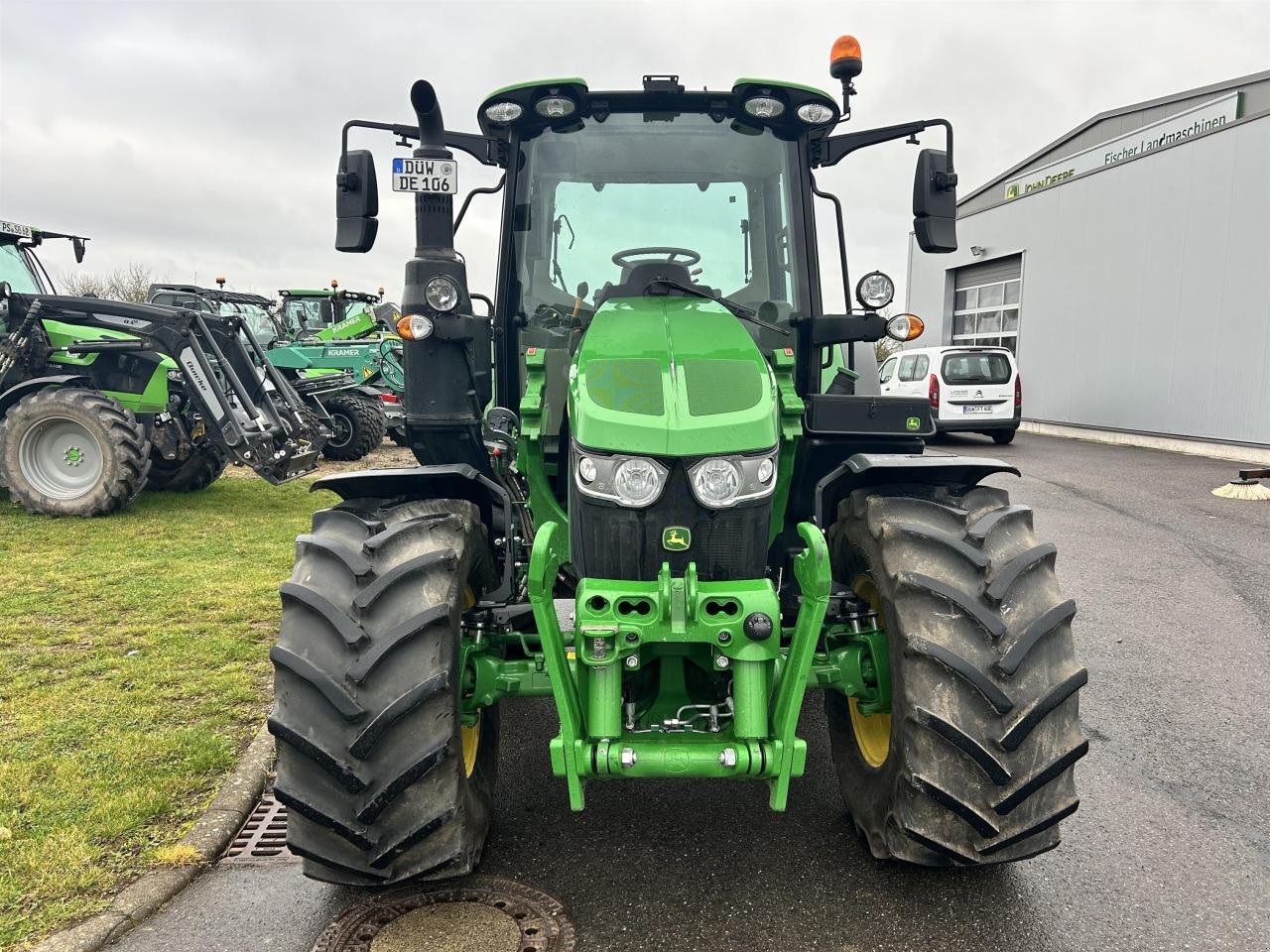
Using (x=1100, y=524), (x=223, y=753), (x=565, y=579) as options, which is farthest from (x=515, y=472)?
(x=1100, y=524)

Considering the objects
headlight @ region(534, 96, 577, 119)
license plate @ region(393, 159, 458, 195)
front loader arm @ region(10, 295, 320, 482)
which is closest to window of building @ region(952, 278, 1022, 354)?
front loader arm @ region(10, 295, 320, 482)

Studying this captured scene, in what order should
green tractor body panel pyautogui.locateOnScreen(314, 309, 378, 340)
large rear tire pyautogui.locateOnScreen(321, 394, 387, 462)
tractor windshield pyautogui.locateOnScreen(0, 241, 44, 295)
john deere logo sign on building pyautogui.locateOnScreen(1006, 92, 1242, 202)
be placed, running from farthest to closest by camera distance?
1. john deere logo sign on building pyautogui.locateOnScreen(1006, 92, 1242, 202)
2. green tractor body panel pyautogui.locateOnScreen(314, 309, 378, 340)
3. large rear tire pyautogui.locateOnScreen(321, 394, 387, 462)
4. tractor windshield pyautogui.locateOnScreen(0, 241, 44, 295)

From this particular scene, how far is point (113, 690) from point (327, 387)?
967 cm

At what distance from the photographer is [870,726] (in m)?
3.29

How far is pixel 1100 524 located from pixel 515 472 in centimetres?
778

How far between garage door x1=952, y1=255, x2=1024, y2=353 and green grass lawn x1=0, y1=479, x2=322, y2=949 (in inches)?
781

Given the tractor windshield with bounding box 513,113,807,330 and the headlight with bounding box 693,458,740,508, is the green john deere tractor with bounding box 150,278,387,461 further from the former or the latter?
the headlight with bounding box 693,458,740,508

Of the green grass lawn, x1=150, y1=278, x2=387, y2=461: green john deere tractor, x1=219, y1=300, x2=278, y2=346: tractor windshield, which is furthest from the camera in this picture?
x1=219, y1=300, x2=278, y2=346: tractor windshield

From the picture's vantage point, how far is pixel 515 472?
381 cm

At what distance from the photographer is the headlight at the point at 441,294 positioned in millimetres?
3564

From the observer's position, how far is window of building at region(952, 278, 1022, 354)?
23078 millimetres

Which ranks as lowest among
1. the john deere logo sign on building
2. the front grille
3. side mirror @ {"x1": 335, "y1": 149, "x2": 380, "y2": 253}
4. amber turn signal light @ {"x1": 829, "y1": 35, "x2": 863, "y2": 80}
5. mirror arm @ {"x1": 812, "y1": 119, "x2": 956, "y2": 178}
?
the front grille

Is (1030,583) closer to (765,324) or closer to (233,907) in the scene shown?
(765,324)

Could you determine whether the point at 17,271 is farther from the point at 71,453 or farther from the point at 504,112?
the point at 504,112
